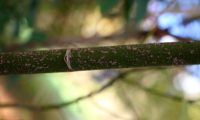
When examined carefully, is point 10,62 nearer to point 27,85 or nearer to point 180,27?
point 180,27

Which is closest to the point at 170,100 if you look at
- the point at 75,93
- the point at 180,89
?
the point at 180,89

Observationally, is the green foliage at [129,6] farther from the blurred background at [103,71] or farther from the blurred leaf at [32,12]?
the blurred leaf at [32,12]

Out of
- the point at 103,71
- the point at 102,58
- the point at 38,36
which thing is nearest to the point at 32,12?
the point at 38,36

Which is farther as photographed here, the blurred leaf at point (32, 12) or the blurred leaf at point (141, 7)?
the blurred leaf at point (32, 12)

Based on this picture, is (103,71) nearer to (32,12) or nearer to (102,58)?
(32,12)

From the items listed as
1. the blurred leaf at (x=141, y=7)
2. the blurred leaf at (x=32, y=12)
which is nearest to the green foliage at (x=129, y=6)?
the blurred leaf at (x=141, y=7)

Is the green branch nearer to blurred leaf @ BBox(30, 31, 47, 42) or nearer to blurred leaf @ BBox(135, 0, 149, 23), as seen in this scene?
blurred leaf @ BBox(135, 0, 149, 23)
